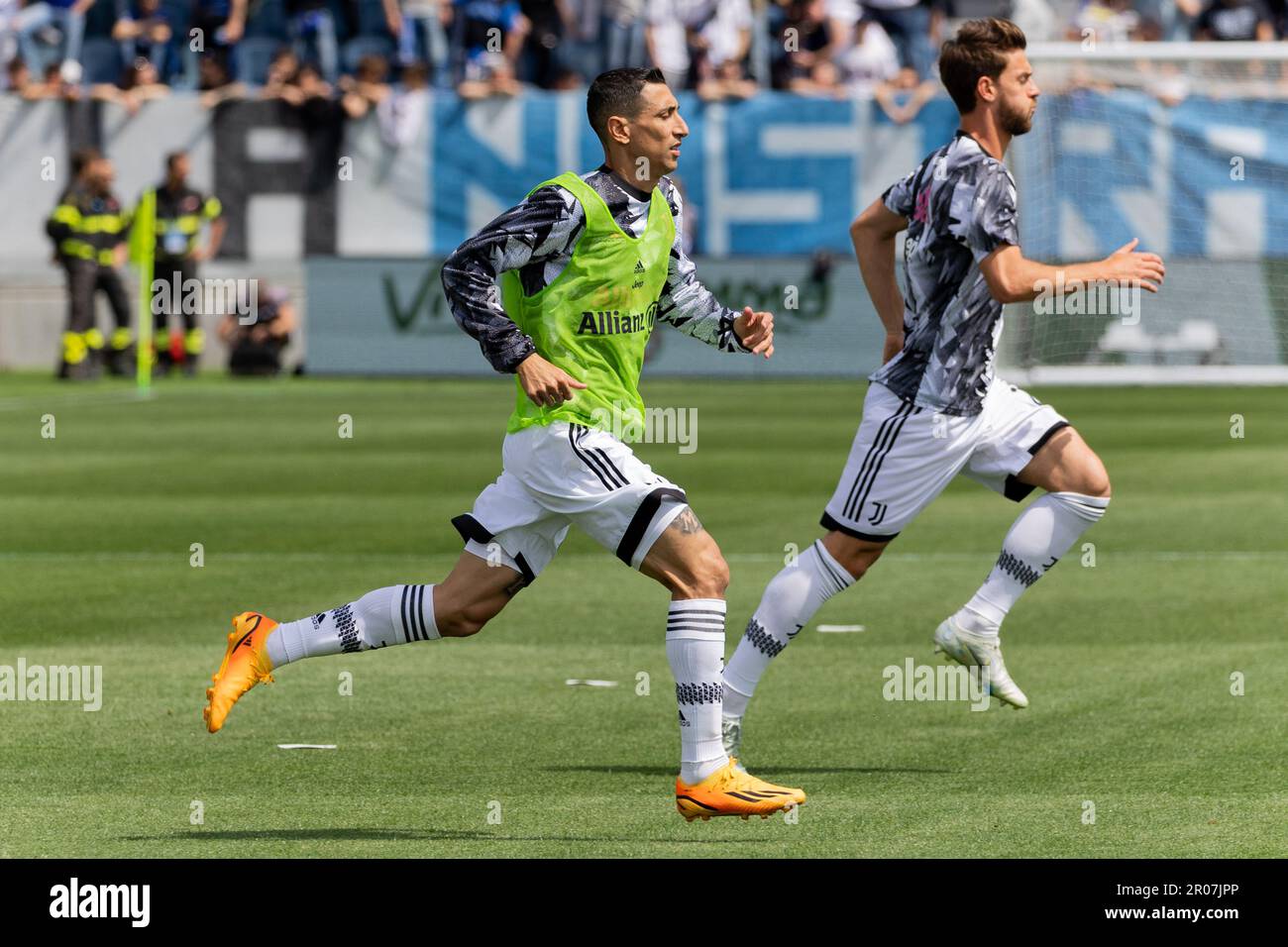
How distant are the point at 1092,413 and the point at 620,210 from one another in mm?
16952

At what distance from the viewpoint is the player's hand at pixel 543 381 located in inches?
252

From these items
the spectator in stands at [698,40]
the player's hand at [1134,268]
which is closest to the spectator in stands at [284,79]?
the spectator in stands at [698,40]

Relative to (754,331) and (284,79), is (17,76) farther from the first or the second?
(754,331)

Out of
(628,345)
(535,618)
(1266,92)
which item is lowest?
(535,618)

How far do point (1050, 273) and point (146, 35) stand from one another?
2854cm

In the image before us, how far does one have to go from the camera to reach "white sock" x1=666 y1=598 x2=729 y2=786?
21.0ft

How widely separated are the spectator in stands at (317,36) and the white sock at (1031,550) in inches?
1046

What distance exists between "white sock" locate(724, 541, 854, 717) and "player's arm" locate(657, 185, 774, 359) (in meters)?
0.79

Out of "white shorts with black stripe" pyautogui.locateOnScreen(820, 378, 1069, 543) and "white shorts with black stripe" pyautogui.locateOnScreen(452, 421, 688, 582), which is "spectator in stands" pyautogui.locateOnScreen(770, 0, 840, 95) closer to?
"white shorts with black stripe" pyautogui.locateOnScreen(820, 378, 1069, 543)

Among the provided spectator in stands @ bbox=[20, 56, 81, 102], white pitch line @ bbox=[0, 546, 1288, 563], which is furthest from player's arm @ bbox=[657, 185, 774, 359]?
spectator in stands @ bbox=[20, 56, 81, 102]

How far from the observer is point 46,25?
3425 centimetres

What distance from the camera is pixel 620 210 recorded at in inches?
263
